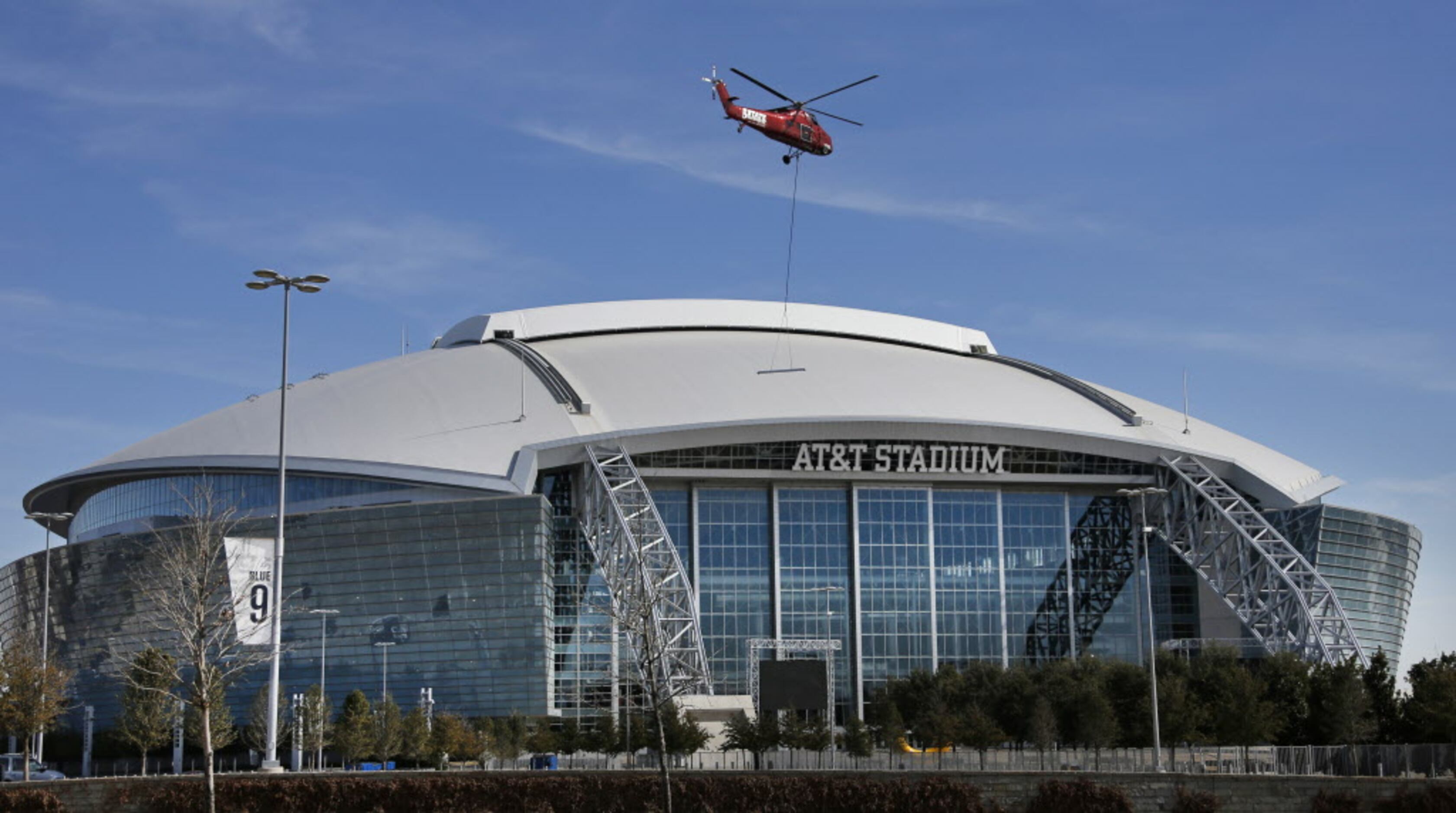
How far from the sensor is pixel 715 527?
302 ft

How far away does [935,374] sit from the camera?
324 ft

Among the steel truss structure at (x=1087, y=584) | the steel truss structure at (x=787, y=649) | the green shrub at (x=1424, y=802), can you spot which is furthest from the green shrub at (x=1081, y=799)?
the steel truss structure at (x=1087, y=584)

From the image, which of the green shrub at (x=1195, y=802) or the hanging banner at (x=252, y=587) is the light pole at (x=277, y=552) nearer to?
the hanging banner at (x=252, y=587)

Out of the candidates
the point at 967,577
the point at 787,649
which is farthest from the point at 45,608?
the point at 967,577

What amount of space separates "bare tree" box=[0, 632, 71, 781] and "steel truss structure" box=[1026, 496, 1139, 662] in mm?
51378

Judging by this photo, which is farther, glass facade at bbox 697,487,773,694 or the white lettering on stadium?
glass facade at bbox 697,487,773,694

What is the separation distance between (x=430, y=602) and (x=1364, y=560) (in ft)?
168

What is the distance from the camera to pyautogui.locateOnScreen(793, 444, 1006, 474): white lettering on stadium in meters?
90.6

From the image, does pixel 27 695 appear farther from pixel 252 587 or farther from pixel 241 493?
pixel 241 493

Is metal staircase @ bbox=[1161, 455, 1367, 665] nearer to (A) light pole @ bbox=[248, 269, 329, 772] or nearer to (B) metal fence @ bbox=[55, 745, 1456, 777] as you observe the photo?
(B) metal fence @ bbox=[55, 745, 1456, 777]

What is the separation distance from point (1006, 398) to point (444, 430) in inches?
1231

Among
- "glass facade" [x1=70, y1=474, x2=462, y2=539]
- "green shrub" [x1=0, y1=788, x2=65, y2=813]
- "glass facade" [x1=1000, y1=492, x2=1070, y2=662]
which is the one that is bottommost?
"green shrub" [x1=0, y1=788, x2=65, y2=813]

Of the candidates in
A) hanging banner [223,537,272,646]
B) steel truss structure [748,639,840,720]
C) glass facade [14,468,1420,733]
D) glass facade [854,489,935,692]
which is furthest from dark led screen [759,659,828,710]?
glass facade [854,489,935,692]

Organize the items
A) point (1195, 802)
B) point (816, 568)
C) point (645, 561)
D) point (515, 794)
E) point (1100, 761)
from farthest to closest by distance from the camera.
Result: point (816, 568)
point (645, 561)
point (1100, 761)
point (515, 794)
point (1195, 802)
